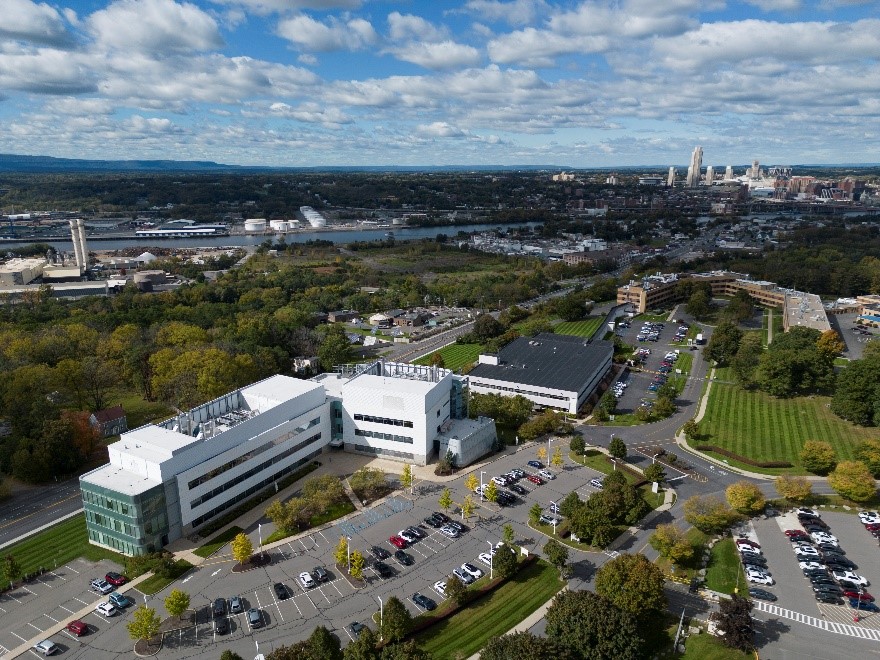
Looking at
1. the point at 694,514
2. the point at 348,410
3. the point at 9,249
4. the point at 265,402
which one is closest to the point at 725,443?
the point at 694,514

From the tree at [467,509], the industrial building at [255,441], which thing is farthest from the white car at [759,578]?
the industrial building at [255,441]

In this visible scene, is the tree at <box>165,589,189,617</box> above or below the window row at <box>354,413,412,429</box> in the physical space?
below

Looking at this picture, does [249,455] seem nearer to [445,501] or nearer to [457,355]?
[445,501]

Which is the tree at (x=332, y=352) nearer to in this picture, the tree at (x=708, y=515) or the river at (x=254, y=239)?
the tree at (x=708, y=515)

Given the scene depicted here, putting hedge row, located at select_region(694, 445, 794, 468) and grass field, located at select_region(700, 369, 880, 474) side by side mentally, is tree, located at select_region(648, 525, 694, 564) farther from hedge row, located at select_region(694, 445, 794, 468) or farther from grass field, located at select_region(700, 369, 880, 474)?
grass field, located at select_region(700, 369, 880, 474)

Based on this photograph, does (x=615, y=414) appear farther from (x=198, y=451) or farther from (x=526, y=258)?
(x=526, y=258)

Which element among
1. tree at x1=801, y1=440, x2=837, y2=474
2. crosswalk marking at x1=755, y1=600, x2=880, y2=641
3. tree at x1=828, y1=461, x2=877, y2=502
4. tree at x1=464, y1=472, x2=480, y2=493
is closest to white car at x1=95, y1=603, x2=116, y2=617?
tree at x1=464, y1=472, x2=480, y2=493
